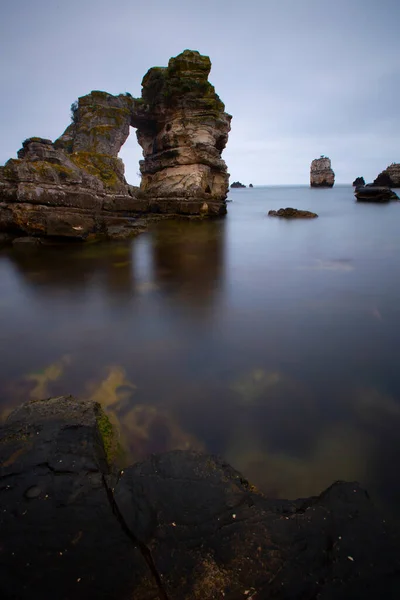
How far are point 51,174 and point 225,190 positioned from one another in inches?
606

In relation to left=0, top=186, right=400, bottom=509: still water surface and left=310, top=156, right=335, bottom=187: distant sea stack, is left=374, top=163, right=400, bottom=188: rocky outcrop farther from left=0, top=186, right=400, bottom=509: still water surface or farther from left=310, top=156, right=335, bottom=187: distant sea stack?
left=0, top=186, right=400, bottom=509: still water surface

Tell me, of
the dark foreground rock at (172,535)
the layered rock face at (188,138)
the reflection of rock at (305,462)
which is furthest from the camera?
the layered rock face at (188,138)

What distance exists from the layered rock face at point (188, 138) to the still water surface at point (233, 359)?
1402 centimetres

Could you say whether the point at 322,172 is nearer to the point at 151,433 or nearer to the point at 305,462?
the point at 305,462

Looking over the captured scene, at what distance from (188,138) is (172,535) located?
23490 mm

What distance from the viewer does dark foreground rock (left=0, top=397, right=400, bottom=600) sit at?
4.41 feet

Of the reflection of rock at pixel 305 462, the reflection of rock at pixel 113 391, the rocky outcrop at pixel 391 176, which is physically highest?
the rocky outcrop at pixel 391 176

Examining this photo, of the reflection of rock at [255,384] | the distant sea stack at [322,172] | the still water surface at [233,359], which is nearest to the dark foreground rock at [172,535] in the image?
the still water surface at [233,359]

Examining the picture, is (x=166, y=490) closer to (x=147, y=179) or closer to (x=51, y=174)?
(x=51, y=174)

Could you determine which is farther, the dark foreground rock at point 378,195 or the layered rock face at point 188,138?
the dark foreground rock at point 378,195

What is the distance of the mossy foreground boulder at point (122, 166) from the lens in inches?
441

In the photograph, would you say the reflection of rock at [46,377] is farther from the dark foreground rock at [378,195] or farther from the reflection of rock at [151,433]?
the dark foreground rock at [378,195]

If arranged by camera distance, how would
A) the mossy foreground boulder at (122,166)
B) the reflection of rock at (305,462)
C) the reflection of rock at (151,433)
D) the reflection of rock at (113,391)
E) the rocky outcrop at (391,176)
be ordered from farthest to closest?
1. the rocky outcrop at (391,176)
2. the mossy foreground boulder at (122,166)
3. the reflection of rock at (113,391)
4. the reflection of rock at (151,433)
5. the reflection of rock at (305,462)

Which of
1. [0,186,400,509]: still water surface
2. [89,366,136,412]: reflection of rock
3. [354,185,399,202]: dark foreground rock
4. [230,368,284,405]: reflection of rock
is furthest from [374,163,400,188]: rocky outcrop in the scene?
[89,366,136,412]: reflection of rock
